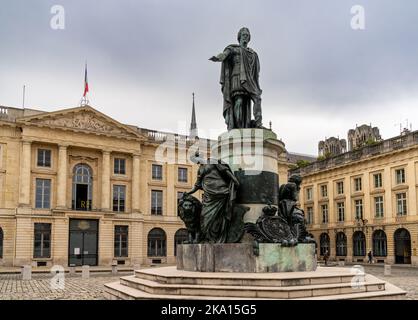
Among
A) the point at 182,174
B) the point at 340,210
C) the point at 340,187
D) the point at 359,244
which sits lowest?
the point at 359,244

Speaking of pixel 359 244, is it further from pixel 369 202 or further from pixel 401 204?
pixel 401 204

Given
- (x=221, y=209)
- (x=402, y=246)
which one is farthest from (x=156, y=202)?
(x=221, y=209)

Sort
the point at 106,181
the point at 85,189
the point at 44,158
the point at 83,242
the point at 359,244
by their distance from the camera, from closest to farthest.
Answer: the point at 44,158 < the point at 83,242 < the point at 85,189 < the point at 106,181 < the point at 359,244

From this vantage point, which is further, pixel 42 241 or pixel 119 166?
pixel 119 166

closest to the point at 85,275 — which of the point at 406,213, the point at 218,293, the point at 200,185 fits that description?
the point at 200,185

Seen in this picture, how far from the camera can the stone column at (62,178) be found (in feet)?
144

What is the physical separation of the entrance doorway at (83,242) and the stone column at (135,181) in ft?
14.3

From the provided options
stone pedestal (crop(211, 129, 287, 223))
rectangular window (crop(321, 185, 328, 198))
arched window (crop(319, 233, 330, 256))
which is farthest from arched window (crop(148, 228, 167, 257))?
stone pedestal (crop(211, 129, 287, 223))

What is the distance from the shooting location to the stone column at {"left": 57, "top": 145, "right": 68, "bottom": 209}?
43969 millimetres

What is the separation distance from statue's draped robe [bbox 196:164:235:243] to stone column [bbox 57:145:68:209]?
34.7m

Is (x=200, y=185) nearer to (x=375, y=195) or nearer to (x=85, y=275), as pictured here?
(x=85, y=275)

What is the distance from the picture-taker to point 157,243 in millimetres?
50188

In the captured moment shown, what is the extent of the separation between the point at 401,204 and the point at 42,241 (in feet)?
107

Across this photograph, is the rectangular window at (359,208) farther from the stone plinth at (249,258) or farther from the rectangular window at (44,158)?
the stone plinth at (249,258)
